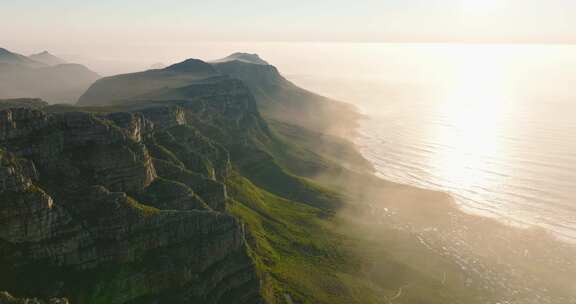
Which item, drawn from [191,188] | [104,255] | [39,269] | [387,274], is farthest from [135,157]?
[387,274]

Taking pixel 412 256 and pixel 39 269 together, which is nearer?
pixel 39 269

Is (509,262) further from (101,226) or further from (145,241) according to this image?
(101,226)

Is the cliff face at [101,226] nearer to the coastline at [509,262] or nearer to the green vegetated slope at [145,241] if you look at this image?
the green vegetated slope at [145,241]

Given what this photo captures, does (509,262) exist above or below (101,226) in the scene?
below

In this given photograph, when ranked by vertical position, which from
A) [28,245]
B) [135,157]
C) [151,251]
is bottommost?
[151,251]

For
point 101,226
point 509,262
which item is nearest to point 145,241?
point 101,226

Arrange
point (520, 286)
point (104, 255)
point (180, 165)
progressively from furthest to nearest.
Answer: point (520, 286)
point (180, 165)
point (104, 255)

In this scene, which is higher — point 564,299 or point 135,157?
point 135,157

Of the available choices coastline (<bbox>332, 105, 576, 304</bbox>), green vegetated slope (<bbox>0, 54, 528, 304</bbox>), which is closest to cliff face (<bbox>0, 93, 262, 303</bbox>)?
green vegetated slope (<bbox>0, 54, 528, 304</bbox>)

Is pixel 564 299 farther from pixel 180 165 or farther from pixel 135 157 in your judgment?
pixel 135 157
